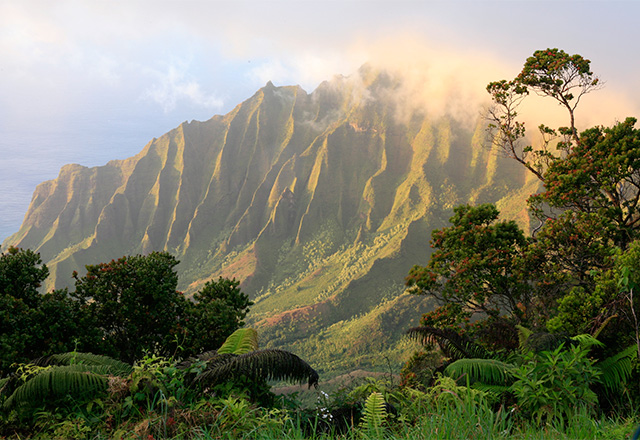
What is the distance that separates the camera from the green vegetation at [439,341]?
5.04 metres

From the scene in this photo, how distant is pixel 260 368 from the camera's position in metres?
6.55

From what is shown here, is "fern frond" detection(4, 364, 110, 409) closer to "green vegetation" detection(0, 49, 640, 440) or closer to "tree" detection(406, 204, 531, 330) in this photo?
"green vegetation" detection(0, 49, 640, 440)

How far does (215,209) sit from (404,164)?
64.2 meters

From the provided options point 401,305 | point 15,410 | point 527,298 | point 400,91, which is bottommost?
point 401,305

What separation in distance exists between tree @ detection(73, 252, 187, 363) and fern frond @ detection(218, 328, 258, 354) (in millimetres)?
5304

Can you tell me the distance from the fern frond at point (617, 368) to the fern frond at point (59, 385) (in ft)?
27.0

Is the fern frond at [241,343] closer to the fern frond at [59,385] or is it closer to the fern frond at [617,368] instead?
the fern frond at [59,385]

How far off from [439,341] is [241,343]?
13.8ft

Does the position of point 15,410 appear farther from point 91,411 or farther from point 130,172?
point 130,172

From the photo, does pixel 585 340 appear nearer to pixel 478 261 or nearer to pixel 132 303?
pixel 478 261

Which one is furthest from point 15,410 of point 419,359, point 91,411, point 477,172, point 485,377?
point 477,172

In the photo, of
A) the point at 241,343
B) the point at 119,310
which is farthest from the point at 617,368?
the point at 119,310

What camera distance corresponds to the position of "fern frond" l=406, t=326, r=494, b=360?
31.4 ft

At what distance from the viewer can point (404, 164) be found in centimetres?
14250
